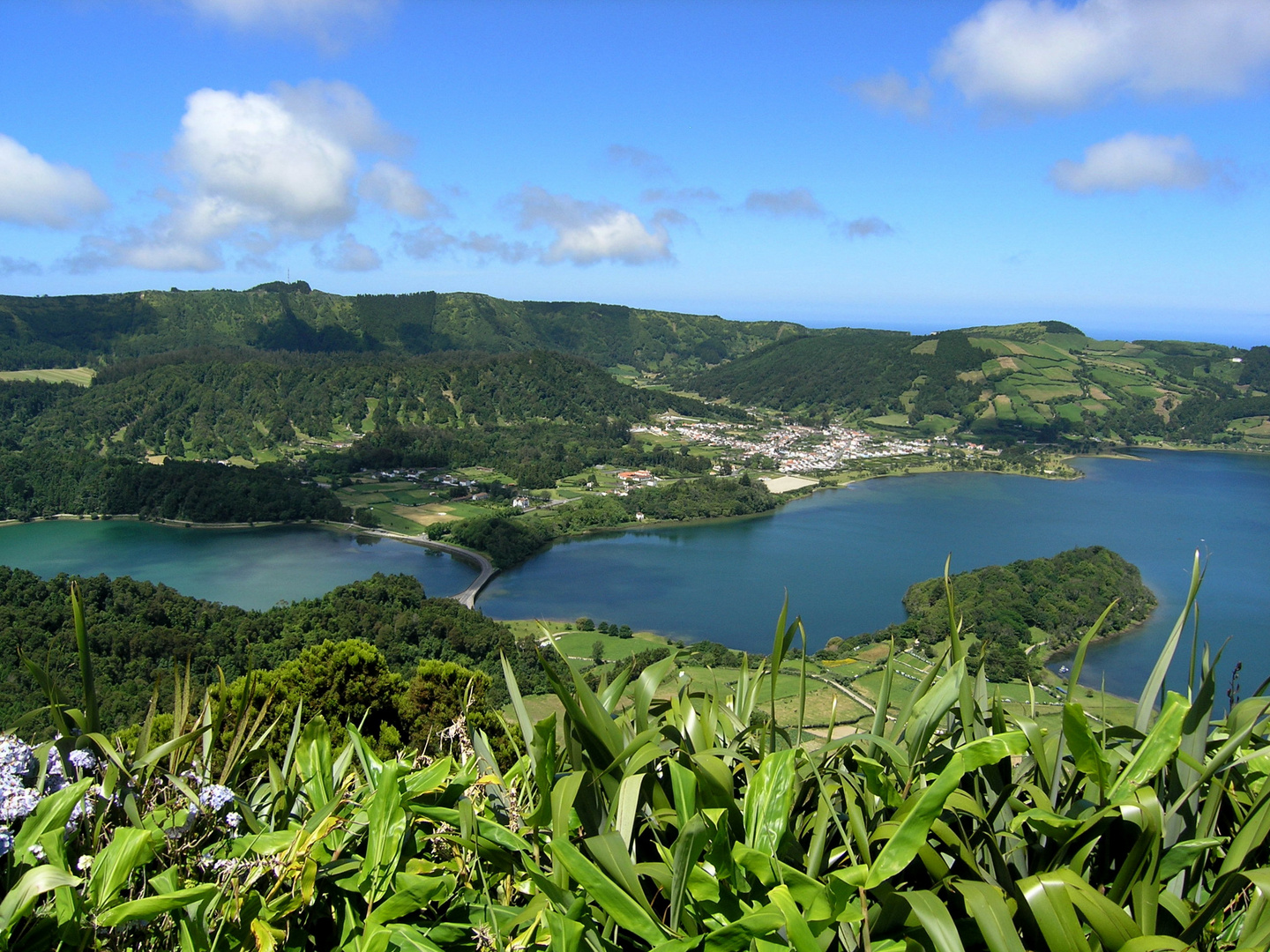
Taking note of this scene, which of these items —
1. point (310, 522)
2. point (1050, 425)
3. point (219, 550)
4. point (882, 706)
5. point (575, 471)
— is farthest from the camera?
point (1050, 425)

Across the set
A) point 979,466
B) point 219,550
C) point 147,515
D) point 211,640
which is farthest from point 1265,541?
point 147,515

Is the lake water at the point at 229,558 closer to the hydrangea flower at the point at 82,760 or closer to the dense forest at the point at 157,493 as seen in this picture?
the dense forest at the point at 157,493

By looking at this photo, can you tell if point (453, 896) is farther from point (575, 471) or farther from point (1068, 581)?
point (575, 471)

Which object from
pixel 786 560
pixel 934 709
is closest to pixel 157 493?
pixel 786 560

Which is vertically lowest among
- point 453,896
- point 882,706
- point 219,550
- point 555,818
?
point 219,550

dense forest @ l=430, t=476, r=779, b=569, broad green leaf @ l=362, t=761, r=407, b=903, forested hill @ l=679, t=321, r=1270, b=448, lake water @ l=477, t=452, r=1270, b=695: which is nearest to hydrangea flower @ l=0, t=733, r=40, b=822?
broad green leaf @ l=362, t=761, r=407, b=903

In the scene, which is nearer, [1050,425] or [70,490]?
[70,490]

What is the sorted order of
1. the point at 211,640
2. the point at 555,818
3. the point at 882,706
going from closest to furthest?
the point at 555,818
the point at 882,706
the point at 211,640

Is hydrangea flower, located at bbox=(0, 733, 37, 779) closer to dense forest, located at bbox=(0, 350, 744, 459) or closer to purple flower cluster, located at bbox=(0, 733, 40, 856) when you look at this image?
purple flower cluster, located at bbox=(0, 733, 40, 856)

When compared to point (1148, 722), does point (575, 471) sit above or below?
below
